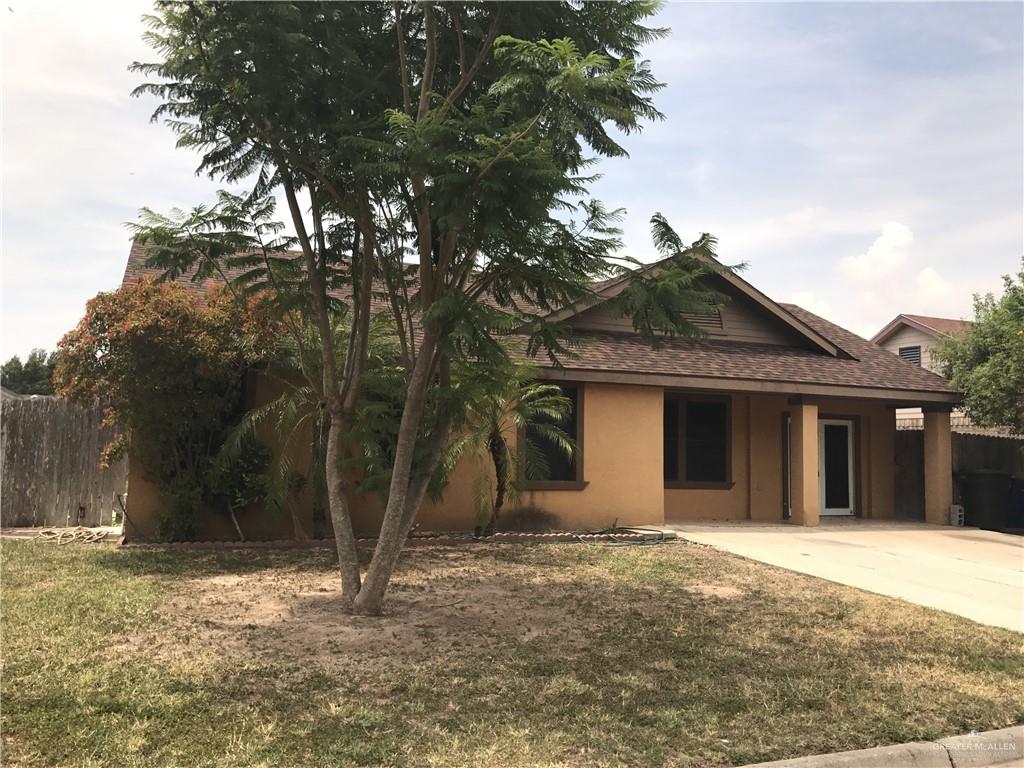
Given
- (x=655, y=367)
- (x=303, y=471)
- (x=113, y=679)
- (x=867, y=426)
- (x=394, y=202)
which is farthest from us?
(x=867, y=426)

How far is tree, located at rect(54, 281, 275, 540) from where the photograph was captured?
9.74m

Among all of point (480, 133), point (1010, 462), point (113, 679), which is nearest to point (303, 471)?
point (113, 679)

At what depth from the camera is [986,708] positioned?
4.98 meters

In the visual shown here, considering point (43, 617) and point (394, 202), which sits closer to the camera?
point (43, 617)

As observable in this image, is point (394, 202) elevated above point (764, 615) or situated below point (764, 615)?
above

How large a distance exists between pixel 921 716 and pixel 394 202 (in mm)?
5679

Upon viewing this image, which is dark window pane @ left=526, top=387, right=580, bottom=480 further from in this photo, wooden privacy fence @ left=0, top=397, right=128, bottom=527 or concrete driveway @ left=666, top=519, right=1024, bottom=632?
wooden privacy fence @ left=0, top=397, right=128, bottom=527

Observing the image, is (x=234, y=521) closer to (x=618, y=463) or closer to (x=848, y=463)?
(x=618, y=463)

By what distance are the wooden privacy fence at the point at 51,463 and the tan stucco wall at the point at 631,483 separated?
209 cm

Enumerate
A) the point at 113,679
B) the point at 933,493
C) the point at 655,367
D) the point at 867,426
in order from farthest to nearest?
1. the point at 867,426
2. the point at 933,493
3. the point at 655,367
4. the point at 113,679

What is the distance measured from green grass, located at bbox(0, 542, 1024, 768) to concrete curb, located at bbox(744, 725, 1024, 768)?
0.12 meters

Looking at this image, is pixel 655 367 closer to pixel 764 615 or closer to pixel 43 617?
pixel 764 615

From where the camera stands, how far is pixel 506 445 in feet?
38.2

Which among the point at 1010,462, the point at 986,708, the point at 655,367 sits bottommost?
the point at 986,708
